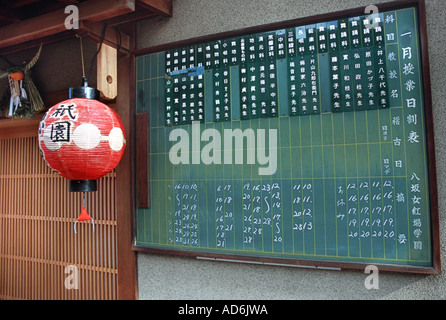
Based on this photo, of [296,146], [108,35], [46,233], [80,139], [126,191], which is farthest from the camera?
[46,233]

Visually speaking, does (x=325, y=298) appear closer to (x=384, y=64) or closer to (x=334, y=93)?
(x=334, y=93)

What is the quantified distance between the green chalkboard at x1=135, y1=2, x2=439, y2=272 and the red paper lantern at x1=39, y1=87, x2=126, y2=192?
25.9 inches

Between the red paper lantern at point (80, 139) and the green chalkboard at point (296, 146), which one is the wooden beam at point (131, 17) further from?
the red paper lantern at point (80, 139)

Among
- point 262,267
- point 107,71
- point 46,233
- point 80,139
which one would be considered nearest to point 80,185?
point 80,139

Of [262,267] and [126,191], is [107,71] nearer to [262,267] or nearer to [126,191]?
[126,191]

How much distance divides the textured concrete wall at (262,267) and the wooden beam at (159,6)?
6 cm

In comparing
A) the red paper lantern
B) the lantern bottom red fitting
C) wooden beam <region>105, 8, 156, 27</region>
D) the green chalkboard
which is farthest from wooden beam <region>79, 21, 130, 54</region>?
the lantern bottom red fitting

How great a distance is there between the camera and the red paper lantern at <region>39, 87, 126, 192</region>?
1.87 m

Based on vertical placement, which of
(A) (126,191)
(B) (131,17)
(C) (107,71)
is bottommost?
(A) (126,191)

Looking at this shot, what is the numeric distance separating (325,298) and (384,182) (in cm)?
88

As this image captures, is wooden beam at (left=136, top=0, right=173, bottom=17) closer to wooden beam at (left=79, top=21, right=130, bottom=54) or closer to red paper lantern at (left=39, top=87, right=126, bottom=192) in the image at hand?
wooden beam at (left=79, top=21, right=130, bottom=54)

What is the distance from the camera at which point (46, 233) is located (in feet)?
11.4

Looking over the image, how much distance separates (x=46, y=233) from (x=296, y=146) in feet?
9.62

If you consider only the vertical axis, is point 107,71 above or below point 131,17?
below
